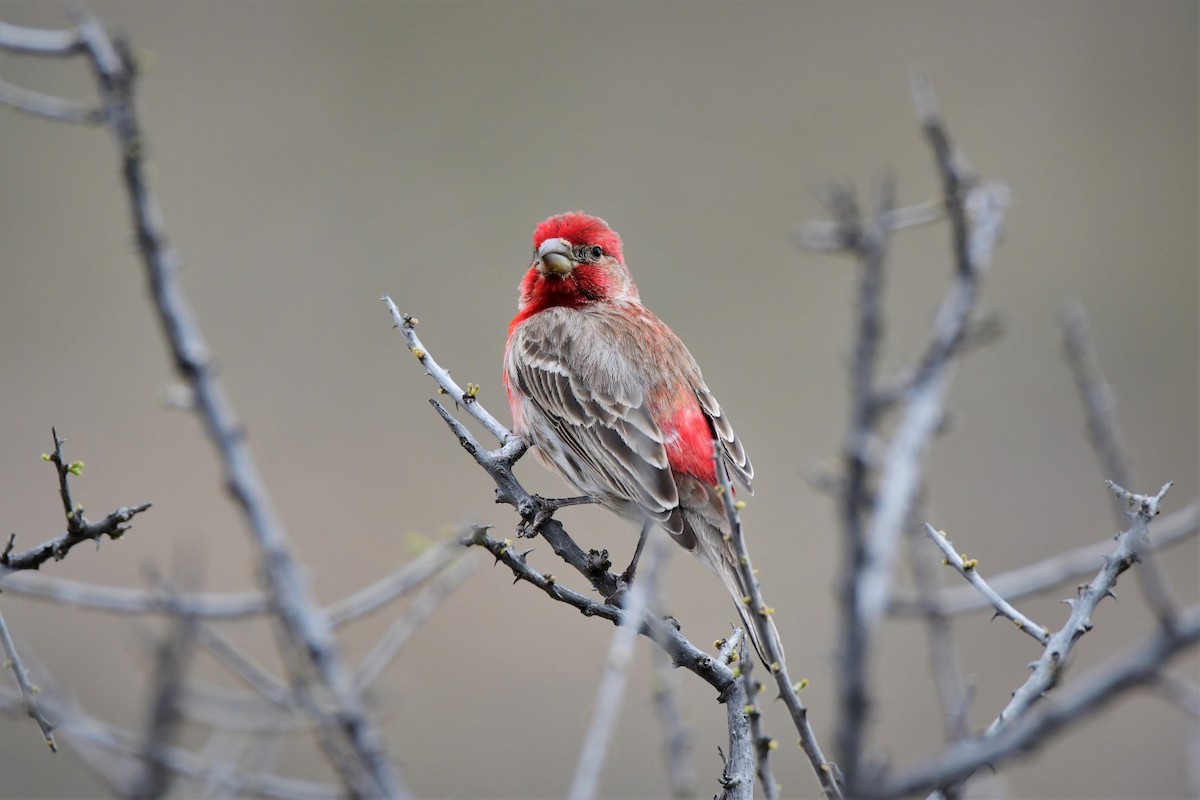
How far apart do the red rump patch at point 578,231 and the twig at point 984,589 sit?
3018 mm

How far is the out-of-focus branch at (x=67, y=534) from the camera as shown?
7.61 ft

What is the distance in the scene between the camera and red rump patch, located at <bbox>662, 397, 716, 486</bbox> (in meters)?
4.52

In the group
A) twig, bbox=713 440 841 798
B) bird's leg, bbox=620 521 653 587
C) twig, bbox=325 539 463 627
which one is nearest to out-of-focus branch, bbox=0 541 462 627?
twig, bbox=325 539 463 627

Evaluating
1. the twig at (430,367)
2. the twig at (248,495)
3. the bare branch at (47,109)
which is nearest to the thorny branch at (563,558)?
the twig at (430,367)

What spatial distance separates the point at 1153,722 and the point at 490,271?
7.32 meters

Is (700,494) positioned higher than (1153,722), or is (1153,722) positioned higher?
(1153,722)

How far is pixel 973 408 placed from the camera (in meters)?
12.7

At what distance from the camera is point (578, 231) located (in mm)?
5605

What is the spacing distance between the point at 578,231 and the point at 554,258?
0.21m

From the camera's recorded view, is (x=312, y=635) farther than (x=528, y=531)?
No

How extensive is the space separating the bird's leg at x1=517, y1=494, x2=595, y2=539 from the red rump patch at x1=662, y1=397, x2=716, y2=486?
1.19ft

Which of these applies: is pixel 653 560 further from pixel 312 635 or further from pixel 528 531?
pixel 528 531

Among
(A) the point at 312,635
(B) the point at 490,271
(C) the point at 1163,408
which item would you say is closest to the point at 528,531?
(A) the point at 312,635

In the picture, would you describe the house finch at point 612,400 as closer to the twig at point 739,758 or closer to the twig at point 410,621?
the twig at point 739,758
